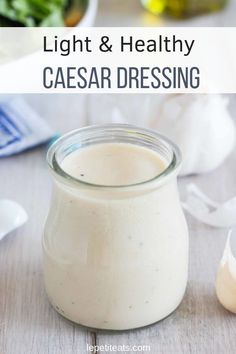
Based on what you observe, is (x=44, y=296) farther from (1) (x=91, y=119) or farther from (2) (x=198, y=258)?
(1) (x=91, y=119)

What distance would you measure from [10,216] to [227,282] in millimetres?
296

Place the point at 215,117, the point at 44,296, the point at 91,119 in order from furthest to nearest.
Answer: the point at 91,119 < the point at 215,117 < the point at 44,296

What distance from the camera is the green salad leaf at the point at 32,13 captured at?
1.35 meters

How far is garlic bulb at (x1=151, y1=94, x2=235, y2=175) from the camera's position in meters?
1.09

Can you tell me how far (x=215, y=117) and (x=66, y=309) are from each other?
1.33 feet

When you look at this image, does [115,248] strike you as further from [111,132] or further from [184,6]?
[184,6]

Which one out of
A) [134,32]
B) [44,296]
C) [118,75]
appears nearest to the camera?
[44,296]

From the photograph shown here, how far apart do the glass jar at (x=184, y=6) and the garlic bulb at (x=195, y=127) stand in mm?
490

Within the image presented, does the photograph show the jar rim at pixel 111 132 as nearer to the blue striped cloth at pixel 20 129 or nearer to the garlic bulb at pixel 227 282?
the garlic bulb at pixel 227 282

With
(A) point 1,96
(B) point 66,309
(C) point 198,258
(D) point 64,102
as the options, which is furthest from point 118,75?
(B) point 66,309

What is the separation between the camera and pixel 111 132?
865mm

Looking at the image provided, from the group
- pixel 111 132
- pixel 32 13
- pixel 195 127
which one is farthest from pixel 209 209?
pixel 32 13

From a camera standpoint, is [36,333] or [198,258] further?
[198,258]

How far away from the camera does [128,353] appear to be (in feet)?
2.62
